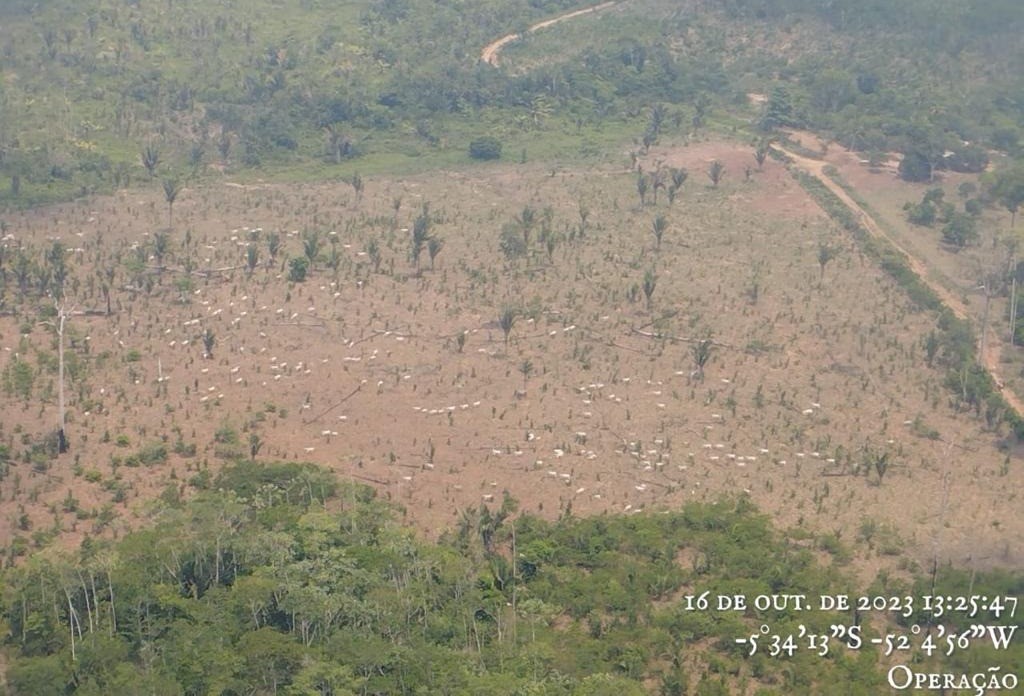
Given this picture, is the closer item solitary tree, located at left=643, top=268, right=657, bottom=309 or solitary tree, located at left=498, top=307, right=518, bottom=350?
solitary tree, located at left=498, top=307, right=518, bottom=350

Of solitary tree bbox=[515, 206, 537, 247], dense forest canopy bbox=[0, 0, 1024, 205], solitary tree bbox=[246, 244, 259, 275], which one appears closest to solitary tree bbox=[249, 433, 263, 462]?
Result: solitary tree bbox=[246, 244, 259, 275]

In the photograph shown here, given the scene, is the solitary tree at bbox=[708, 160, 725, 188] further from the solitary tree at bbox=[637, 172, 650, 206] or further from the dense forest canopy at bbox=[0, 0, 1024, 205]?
the dense forest canopy at bbox=[0, 0, 1024, 205]

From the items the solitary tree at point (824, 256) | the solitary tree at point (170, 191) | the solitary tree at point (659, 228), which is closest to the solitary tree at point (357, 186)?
the solitary tree at point (170, 191)

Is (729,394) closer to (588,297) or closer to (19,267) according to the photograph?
(588,297)

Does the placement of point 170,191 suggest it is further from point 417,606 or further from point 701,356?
point 417,606

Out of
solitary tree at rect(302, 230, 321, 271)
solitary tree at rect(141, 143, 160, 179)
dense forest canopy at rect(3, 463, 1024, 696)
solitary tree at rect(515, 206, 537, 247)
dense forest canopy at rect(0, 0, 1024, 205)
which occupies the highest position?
dense forest canopy at rect(0, 0, 1024, 205)
